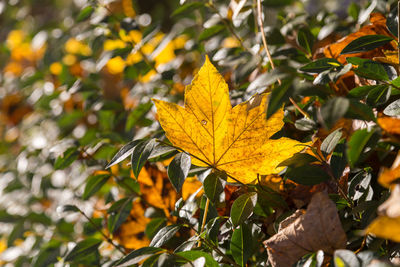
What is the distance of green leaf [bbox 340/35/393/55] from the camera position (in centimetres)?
53

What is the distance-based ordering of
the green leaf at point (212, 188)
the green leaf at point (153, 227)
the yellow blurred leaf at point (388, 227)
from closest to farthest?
the yellow blurred leaf at point (388, 227)
the green leaf at point (212, 188)
the green leaf at point (153, 227)

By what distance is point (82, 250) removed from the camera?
27.6 inches

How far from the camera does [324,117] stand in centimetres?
36

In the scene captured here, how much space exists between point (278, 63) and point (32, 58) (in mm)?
2513

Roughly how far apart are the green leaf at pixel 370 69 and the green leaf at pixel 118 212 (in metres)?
0.44

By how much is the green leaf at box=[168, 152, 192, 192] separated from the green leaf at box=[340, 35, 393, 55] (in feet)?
0.84

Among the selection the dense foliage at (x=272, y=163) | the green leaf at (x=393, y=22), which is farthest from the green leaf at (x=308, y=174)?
the green leaf at (x=393, y=22)

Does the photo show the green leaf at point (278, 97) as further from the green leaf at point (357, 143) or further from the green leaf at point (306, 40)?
the green leaf at point (306, 40)

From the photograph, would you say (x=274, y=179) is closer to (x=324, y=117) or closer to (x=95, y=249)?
(x=324, y=117)

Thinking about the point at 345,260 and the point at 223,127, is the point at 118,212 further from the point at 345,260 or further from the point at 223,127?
the point at 345,260

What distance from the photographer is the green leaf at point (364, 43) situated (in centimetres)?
53

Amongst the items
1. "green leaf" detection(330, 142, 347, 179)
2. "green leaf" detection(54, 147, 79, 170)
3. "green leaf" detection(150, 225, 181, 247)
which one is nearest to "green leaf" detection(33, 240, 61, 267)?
"green leaf" detection(54, 147, 79, 170)

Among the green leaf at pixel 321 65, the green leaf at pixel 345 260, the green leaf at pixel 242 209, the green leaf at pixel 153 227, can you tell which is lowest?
the green leaf at pixel 153 227

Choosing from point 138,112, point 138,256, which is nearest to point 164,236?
point 138,256
